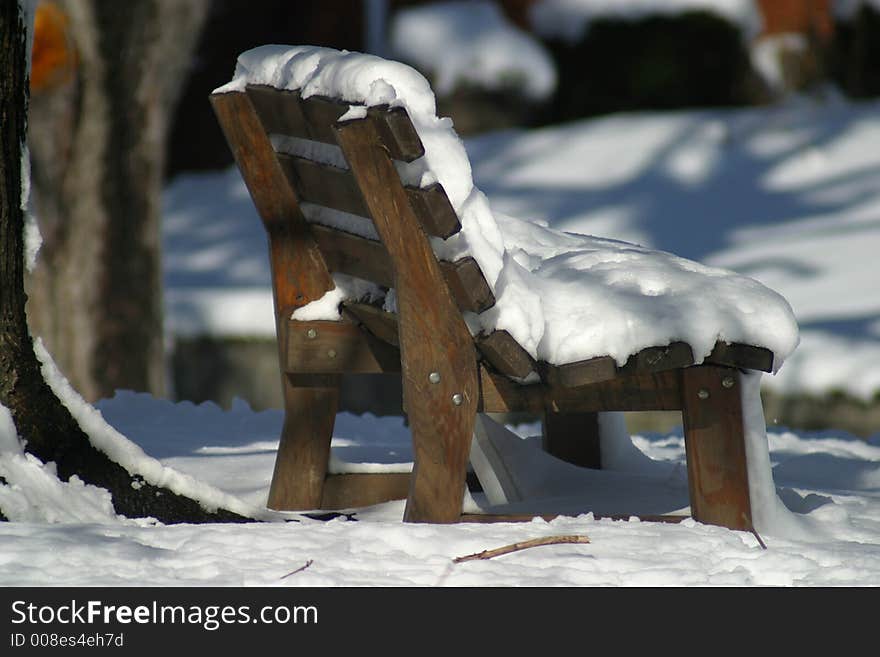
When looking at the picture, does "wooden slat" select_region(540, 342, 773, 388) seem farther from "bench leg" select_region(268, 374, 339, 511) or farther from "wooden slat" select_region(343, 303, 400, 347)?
"bench leg" select_region(268, 374, 339, 511)

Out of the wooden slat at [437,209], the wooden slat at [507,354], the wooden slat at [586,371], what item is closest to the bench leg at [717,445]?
the wooden slat at [586,371]

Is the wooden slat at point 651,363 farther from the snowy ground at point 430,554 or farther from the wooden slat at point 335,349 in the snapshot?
the wooden slat at point 335,349

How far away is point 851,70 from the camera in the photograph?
12555 millimetres

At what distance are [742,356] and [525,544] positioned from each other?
64 cm

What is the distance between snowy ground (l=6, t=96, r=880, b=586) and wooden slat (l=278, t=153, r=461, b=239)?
23.9 inches

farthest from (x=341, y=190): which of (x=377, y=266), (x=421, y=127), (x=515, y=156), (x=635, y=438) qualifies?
(x=515, y=156)

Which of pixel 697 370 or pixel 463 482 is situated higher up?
pixel 697 370

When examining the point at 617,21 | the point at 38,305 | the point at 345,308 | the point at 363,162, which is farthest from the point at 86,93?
the point at 617,21

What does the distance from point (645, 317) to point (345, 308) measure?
0.86m

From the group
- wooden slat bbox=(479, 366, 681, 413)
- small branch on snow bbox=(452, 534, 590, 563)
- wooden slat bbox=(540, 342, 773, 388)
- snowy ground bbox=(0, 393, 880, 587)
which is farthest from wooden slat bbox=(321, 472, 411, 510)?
small branch on snow bbox=(452, 534, 590, 563)

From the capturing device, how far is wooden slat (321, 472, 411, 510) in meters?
3.44

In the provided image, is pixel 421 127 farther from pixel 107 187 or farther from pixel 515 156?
pixel 515 156

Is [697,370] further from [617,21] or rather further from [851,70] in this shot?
[851,70]

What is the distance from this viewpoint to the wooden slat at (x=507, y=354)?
2693 mm
